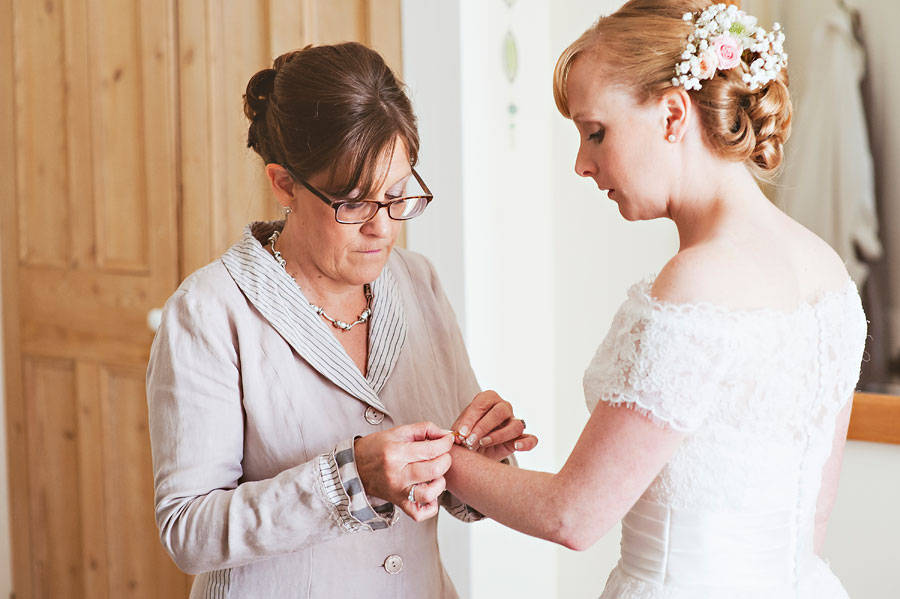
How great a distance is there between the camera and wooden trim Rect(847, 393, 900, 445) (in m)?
2.02

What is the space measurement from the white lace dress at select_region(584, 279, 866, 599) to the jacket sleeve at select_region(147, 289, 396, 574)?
0.37 metres

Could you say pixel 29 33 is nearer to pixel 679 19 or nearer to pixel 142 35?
pixel 142 35

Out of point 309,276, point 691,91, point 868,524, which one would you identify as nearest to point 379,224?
point 309,276

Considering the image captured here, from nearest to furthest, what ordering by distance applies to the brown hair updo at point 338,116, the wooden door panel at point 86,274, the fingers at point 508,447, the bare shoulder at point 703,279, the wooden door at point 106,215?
1. the bare shoulder at point 703,279
2. the brown hair updo at point 338,116
3. the fingers at point 508,447
4. the wooden door at point 106,215
5. the wooden door panel at point 86,274

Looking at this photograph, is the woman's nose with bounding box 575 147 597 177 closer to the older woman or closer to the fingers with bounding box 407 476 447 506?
the older woman

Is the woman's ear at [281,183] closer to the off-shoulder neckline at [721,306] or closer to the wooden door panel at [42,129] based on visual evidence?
the off-shoulder neckline at [721,306]

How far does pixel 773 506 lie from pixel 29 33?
2520 mm

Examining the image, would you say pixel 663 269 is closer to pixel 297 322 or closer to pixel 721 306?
pixel 721 306

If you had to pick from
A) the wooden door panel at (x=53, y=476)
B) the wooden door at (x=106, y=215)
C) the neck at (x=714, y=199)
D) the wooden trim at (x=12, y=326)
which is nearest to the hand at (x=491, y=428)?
the neck at (x=714, y=199)

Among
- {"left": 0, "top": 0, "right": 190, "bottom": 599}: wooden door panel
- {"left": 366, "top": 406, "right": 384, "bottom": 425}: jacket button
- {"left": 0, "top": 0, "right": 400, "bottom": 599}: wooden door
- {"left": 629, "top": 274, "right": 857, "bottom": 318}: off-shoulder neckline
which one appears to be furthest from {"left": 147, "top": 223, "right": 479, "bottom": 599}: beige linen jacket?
{"left": 0, "top": 0, "right": 190, "bottom": 599}: wooden door panel

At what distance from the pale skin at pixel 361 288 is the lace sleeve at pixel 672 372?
0.89 feet

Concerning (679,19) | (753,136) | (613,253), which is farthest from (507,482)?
(613,253)

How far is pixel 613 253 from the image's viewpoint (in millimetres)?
2404

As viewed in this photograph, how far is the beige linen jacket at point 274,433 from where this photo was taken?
122cm
